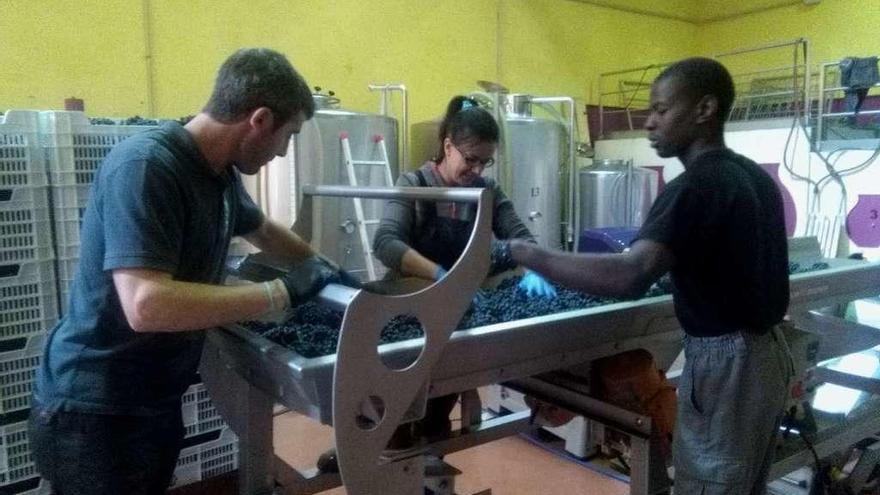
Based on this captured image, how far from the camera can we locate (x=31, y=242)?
1791mm

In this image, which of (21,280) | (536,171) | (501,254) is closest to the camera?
(501,254)

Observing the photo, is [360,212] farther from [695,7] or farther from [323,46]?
[695,7]

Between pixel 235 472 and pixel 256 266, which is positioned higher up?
pixel 256 266

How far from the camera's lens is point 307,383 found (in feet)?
3.75

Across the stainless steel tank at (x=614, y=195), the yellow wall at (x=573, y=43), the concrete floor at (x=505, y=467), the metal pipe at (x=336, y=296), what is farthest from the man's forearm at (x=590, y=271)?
the yellow wall at (x=573, y=43)

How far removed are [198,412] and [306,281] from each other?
101cm

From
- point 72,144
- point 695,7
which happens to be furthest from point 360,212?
point 695,7

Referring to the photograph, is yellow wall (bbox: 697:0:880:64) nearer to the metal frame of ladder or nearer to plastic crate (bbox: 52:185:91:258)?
the metal frame of ladder

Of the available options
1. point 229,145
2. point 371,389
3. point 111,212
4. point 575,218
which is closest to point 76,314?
point 111,212

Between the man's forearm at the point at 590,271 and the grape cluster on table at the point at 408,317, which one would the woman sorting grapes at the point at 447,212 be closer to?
the grape cluster on table at the point at 408,317

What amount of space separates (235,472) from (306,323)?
912 millimetres

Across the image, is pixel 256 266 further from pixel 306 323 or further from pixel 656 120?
pixel 656 120

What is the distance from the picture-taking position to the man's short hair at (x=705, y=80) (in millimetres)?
1448

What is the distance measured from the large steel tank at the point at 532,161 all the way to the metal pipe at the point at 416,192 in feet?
8.65
